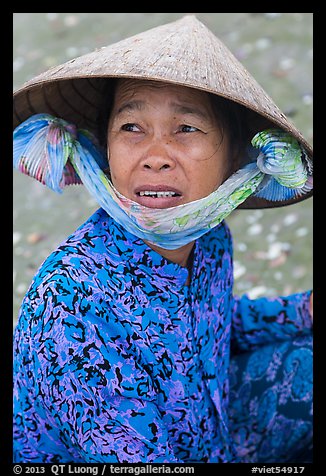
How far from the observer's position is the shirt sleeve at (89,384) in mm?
1823

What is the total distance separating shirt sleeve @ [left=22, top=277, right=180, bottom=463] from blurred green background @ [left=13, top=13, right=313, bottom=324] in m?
1.81

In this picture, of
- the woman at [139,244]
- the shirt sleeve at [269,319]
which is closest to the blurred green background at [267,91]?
the shirt sleeve at [269,319]

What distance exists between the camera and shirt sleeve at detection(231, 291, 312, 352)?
2.60 meters

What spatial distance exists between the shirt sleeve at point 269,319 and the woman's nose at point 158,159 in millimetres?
922

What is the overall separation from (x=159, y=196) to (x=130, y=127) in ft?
0.76

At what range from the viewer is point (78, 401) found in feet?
6.00

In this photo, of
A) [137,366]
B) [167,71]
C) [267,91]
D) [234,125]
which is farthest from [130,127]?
[267,91]

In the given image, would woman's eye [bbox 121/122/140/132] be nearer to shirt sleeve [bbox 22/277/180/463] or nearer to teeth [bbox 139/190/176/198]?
teeth [bbox 139/190/176/198]

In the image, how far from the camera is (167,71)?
5.67 feet

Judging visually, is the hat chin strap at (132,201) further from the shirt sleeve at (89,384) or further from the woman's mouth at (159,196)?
the shirt sleeve at (89,384)

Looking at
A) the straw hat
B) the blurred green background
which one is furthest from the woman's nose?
the blurred green background

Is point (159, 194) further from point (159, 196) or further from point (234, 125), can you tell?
point (234, 125)
